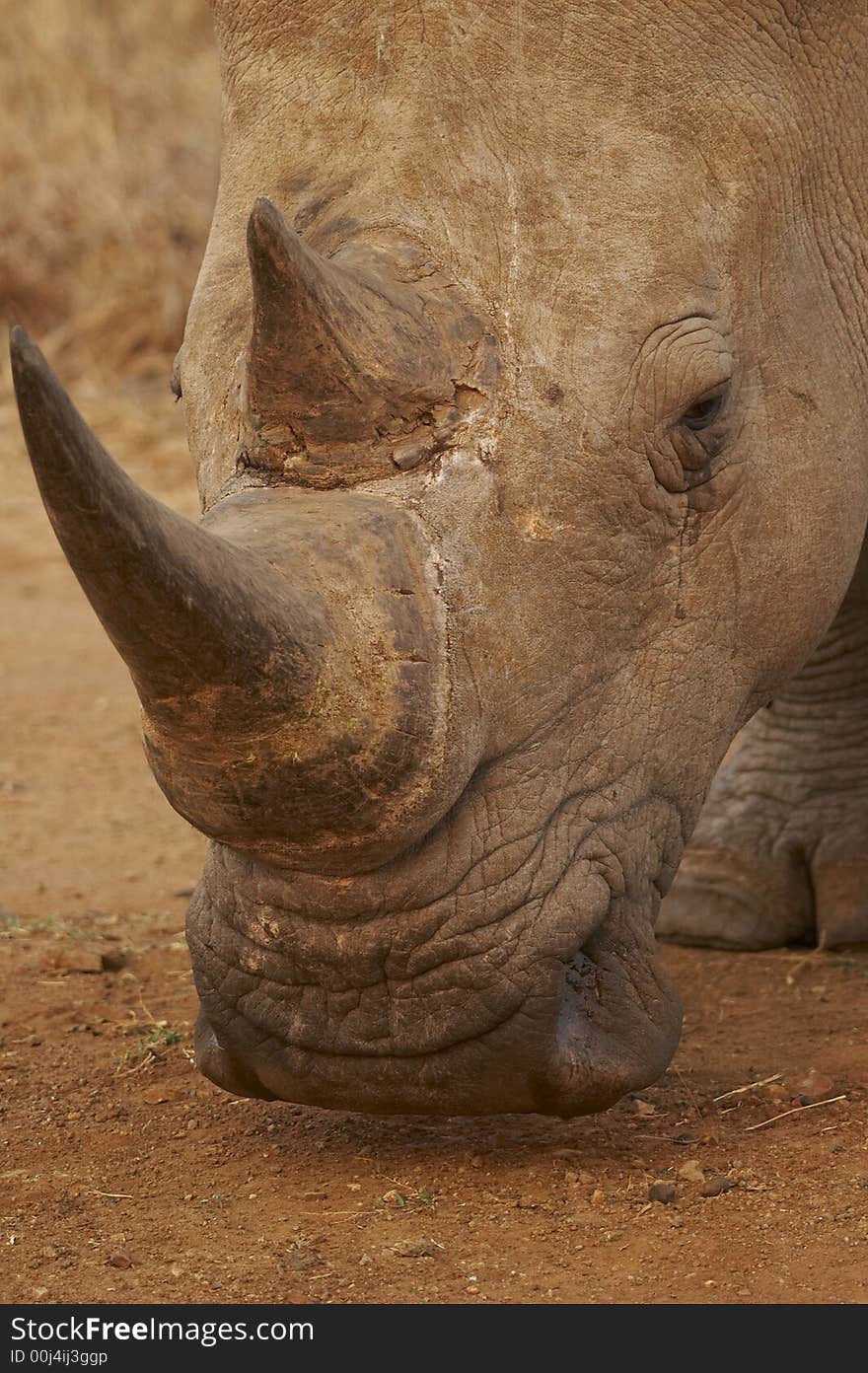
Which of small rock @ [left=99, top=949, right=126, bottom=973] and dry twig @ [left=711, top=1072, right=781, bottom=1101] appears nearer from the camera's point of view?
dry twig @ [left=711, top=1072, right=781, bottom=1101]

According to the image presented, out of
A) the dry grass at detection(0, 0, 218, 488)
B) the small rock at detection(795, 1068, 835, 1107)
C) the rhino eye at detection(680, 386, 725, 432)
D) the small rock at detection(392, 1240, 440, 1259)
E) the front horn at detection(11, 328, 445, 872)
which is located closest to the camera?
the front horn at detection(11, 328, 445, 872)

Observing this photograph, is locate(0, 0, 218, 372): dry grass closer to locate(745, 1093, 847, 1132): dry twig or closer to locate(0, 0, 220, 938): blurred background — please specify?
locate(0, 0, 220, 938): blurred background

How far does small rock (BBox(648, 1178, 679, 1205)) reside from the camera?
148 inches

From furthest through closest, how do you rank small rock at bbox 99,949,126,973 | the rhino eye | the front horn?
1. small rock at bbox 99,949,126,973
2. the rhino eye
3. the front horn

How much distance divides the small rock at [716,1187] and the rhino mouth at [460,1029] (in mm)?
200

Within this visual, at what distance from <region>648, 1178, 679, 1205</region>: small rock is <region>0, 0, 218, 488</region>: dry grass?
914 centimetres

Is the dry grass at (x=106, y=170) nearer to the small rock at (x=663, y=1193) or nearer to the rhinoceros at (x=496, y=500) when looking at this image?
the rhinoceros at (x=496, y=500)

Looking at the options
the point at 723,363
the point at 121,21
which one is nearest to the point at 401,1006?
the point at 723,363

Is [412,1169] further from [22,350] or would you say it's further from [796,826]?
[796,826]

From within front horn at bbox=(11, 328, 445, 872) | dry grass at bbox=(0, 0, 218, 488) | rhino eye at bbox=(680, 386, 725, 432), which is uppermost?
dry grass at bbox=(0, 0, 218, 488)

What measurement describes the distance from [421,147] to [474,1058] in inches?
61.1

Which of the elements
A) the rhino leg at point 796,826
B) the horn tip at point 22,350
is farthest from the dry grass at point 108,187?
the horn tip at point 22,350

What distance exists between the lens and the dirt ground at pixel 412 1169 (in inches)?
136

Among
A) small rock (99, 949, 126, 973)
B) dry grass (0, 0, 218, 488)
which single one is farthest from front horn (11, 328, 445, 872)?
dry grass (0, 0, 218, 488)
